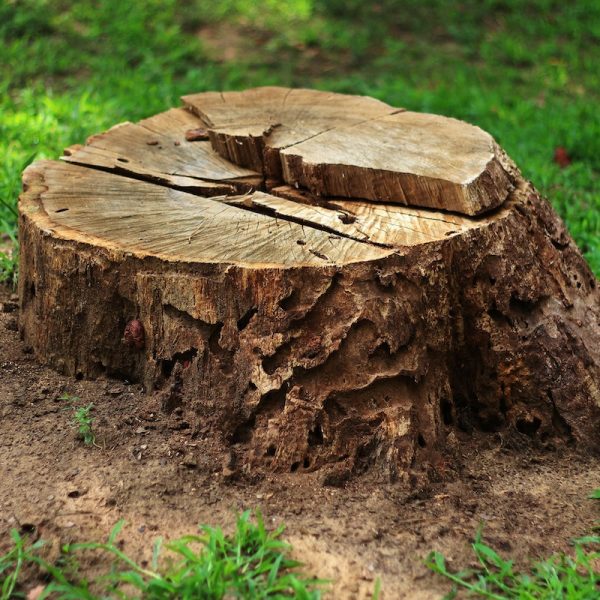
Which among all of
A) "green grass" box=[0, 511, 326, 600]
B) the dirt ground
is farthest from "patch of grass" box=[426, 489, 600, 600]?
"green grass" box=[0, 511, 326, 600]

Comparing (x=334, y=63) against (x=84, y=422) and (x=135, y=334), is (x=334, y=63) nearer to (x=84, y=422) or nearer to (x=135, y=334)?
(x=135, y=334)

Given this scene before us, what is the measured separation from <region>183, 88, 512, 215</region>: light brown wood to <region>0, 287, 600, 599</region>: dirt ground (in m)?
0.85

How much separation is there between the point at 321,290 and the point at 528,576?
0.97 metres

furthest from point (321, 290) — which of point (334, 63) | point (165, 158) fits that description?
point (334, 63)

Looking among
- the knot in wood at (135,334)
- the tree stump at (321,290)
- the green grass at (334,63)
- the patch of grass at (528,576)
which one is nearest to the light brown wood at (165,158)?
the tree stump at (321,290)

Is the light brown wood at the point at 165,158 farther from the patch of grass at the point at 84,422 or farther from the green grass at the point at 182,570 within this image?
the green grass at the point at 182,570

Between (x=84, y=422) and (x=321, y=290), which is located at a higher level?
(x=321, y=290)

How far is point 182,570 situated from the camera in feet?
7.27

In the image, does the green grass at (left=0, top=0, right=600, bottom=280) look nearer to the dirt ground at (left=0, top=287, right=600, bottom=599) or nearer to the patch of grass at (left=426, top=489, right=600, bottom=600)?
the dirt ground at (left=0, top=287, right=600, bottom=599)

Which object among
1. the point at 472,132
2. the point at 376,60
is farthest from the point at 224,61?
the point at 472,132

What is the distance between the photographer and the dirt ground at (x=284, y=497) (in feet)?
7.95

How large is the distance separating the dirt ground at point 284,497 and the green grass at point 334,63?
6.99 ft

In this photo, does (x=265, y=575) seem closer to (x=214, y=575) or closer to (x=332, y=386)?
(x=214, y=575)

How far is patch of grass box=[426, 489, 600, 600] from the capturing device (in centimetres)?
228
